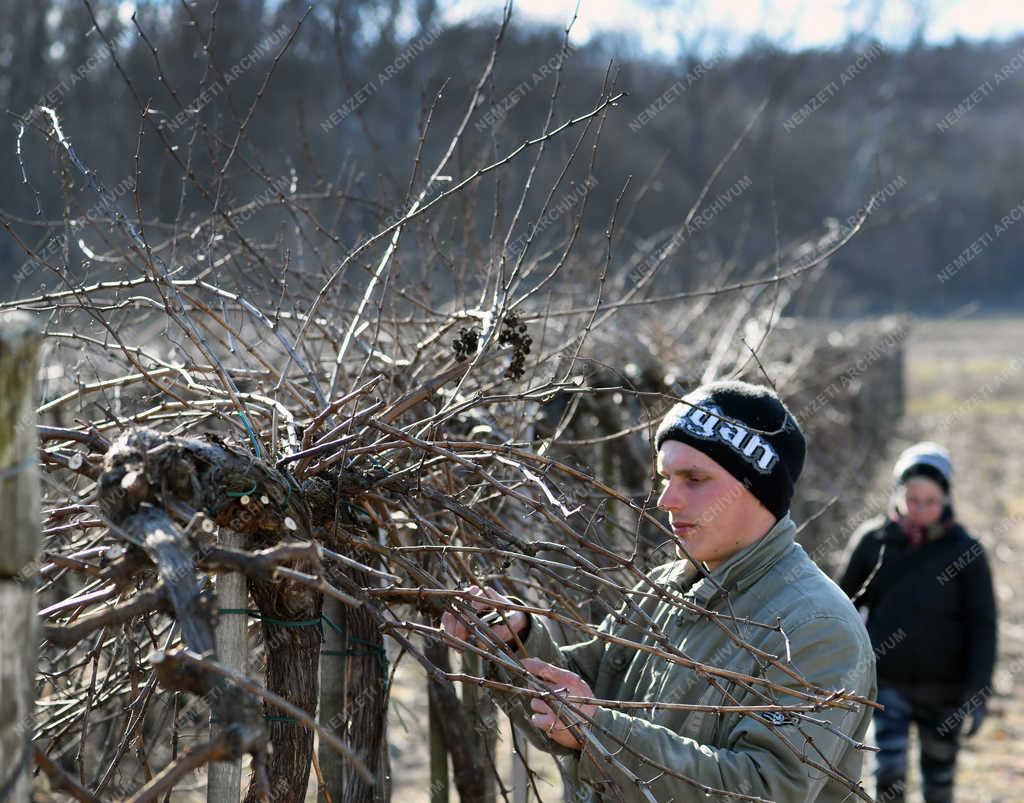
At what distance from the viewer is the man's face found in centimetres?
229

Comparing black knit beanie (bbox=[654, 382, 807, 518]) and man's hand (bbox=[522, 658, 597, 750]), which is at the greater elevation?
black knit beanie (bbox=[654, 382, 807, 518])

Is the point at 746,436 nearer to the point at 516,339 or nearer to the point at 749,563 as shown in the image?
the point at 749,563

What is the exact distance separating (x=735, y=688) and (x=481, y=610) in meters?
0.58

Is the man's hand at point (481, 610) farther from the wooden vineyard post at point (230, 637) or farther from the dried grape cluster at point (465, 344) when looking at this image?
the dried grape cluster at point (465, 344)

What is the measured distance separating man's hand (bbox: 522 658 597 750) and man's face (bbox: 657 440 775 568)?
43cm

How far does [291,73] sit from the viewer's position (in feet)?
81.0

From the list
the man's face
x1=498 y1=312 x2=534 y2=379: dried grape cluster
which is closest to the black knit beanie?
the man's face

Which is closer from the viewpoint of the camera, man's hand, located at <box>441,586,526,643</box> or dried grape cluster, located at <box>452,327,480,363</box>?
man's hand, located at <box>441,586,526,643</box>

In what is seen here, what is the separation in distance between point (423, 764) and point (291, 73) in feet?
70.9

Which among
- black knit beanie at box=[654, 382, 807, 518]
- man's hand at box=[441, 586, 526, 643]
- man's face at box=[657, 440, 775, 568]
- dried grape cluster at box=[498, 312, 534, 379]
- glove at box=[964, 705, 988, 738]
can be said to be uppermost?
dried grape cluster at box=[498, 312, 534, 379]

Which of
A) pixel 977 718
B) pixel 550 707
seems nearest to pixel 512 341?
pixel 550 707

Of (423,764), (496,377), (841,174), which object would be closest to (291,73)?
(841,174)

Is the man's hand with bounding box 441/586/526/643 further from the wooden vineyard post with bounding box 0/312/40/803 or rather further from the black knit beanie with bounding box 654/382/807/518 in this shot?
the wooden vineyard post with bounding box 0/312/40/803

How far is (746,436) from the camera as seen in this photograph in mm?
2314
